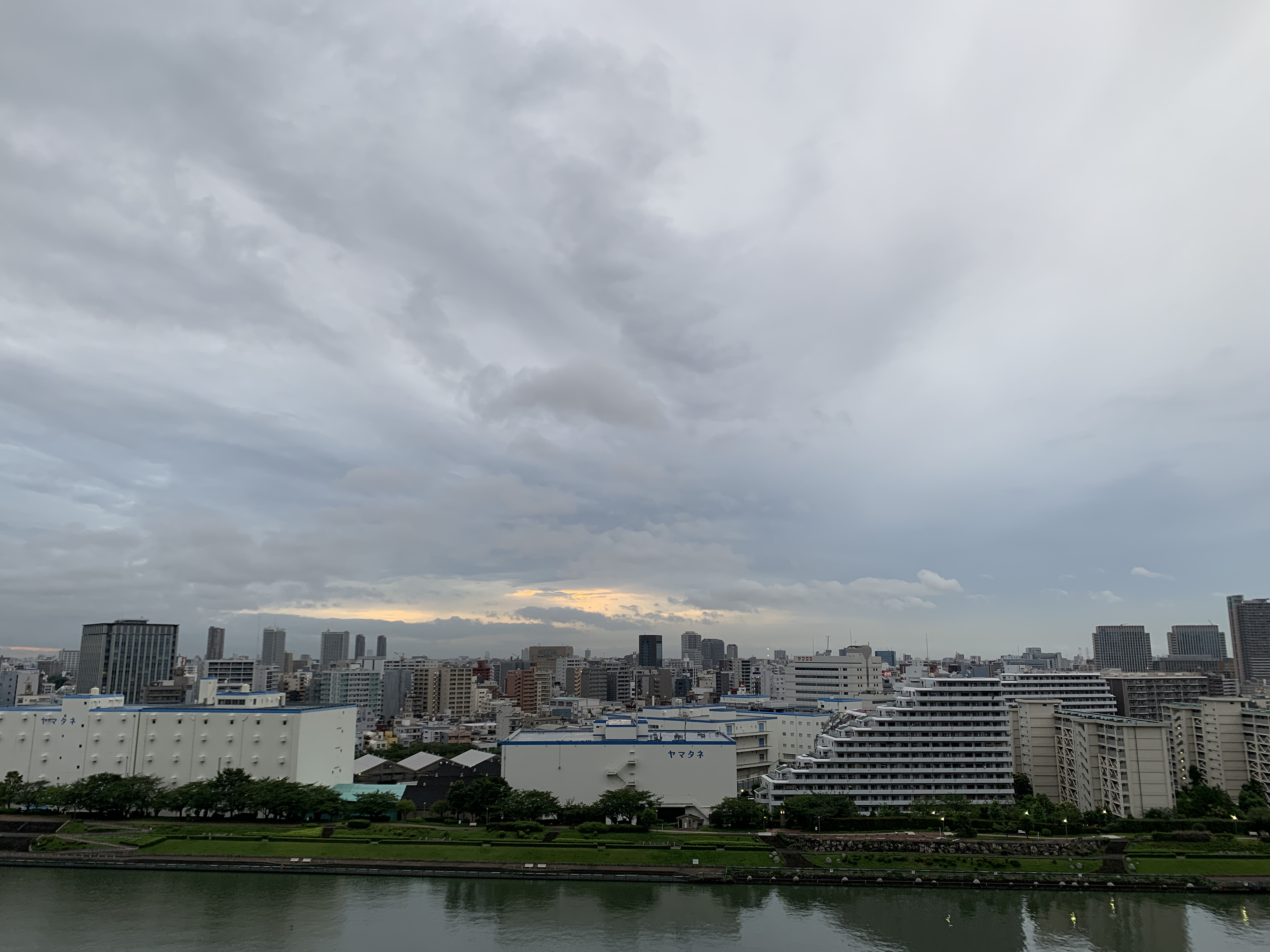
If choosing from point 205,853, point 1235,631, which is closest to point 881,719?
point 205,853

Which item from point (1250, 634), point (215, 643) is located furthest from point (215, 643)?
point (1250, 634)

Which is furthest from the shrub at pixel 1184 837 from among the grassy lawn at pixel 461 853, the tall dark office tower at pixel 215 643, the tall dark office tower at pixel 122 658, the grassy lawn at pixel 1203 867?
the tall dark office tower at pixel 215 643

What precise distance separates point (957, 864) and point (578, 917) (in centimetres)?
1510

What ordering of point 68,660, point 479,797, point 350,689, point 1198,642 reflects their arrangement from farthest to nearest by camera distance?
point 68,660 → point 1198,642 → point 350,689 → point 479,797

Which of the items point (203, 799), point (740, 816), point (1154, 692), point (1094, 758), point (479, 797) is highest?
point (1154, 692)

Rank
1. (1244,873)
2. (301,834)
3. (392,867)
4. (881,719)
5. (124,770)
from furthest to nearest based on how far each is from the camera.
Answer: (124,770) < (881,719) < (301,834) < (392,867) < (1244,873)

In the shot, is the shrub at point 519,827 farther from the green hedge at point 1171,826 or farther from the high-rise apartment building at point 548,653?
the high-rise apartment building at point 548,653

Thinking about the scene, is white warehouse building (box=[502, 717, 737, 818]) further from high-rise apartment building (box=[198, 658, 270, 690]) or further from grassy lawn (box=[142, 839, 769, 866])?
high-rise apartment building (box=[198, 658, 270, 690])

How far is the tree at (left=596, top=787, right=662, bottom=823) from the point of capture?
36.9m

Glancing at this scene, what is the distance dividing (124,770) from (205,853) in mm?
12800

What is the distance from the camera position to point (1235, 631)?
5108 inches

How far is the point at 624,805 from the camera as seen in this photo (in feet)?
121

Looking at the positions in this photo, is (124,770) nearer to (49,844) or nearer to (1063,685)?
(49,844)

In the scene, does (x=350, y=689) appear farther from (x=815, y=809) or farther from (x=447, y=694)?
(x=815, y=809)
